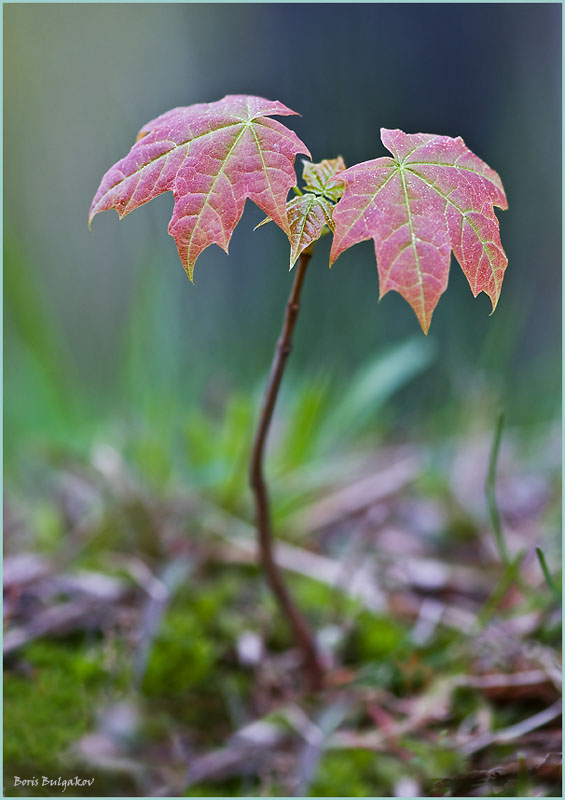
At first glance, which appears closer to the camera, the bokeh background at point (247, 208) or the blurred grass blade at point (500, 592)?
the blurred grass blade at point (500, 592)

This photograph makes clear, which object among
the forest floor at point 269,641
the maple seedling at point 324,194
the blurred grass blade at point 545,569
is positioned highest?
the maple seedling at point 324,194

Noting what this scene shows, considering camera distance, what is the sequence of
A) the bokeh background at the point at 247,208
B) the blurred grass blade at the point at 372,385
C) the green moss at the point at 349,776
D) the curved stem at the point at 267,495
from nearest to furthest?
the curved stem at the point at 267,495 → the green moss at the point at 349,776 → the blurred grass blade at the point at 372,385 → the bokeh background at the point at 247,208

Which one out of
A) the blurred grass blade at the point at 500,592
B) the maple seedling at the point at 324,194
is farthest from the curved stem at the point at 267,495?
the blurred grass blade at the point at 500,592

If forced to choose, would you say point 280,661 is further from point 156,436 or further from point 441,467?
point 441,467

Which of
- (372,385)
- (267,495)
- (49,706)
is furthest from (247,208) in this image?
(49,706)

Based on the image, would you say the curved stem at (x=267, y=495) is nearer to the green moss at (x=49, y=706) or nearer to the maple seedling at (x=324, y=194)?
the maple seedling at (x=324, y=194)

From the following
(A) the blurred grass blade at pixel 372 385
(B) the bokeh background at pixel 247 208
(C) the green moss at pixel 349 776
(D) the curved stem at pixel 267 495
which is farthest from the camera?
(B) the bokeh background at pixel 247 208
